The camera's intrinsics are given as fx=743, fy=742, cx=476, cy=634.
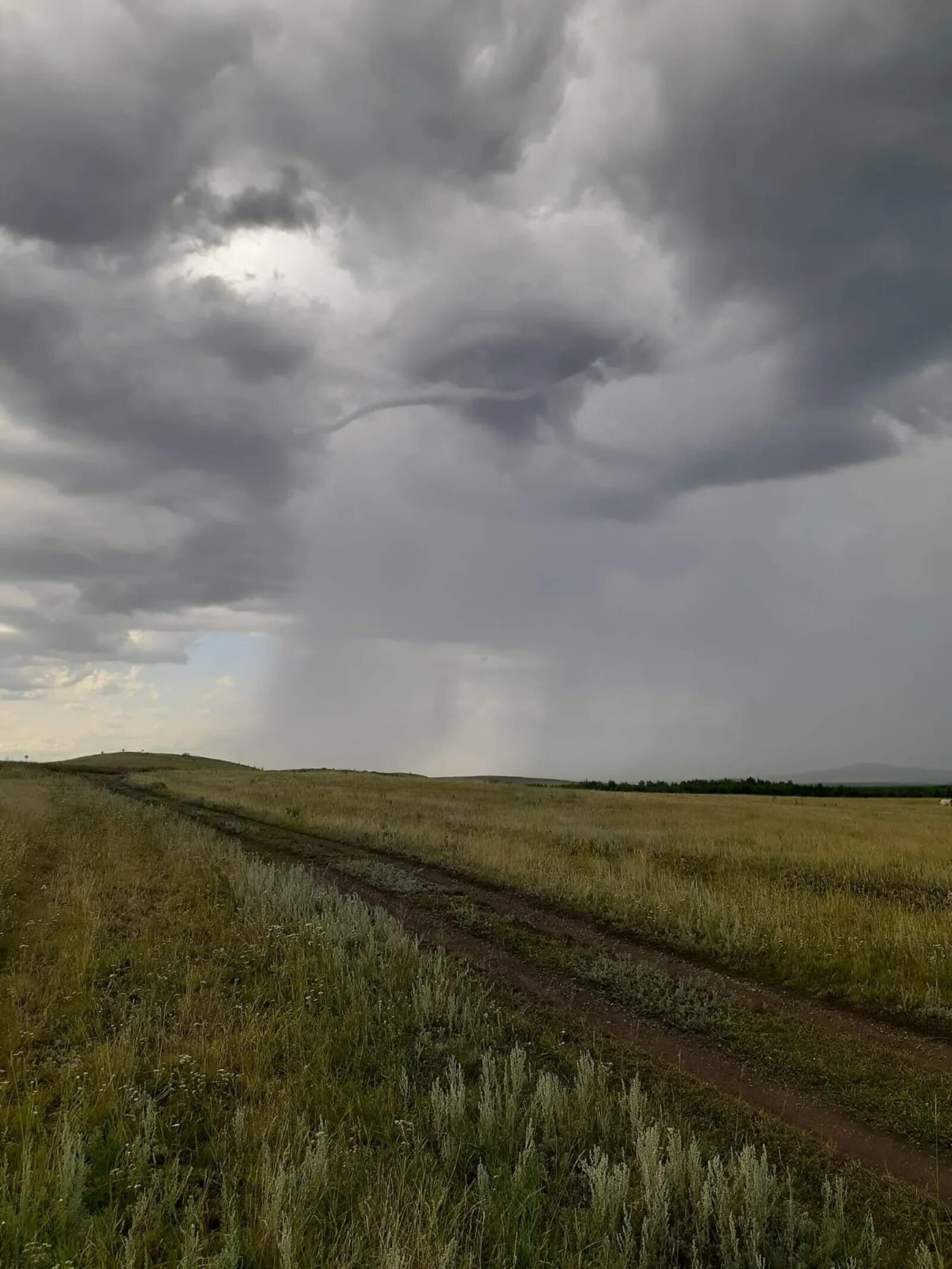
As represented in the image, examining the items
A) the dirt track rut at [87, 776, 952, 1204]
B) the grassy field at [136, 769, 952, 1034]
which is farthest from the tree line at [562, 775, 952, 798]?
the dirt track rut at [87, 776, 952, 1204]

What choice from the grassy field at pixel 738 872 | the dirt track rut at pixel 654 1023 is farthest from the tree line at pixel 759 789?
the dirt track rut at pixel 654 1023

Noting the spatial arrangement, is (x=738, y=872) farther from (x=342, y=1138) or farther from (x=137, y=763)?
(x=137, y=763)

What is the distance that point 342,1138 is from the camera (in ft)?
19.2

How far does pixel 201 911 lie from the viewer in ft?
42.5

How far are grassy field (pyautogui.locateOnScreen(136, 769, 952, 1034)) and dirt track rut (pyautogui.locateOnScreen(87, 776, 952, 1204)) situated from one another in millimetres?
832

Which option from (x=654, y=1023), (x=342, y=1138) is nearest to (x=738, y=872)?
(x=654, y=1023)

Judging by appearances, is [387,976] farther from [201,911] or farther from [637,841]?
[637,841]

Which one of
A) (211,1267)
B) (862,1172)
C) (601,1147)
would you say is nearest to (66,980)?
(211,1267)

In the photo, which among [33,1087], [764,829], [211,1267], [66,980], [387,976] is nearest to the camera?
[211,1267]

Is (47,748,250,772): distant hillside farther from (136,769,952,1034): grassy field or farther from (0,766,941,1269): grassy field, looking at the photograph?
(0,766,941,1269): grassy field

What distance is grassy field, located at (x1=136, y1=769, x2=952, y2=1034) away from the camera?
11844mm

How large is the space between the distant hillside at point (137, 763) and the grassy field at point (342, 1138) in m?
76.1

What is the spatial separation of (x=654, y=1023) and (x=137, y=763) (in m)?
92.5

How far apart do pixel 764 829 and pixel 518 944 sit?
66.0 feet
